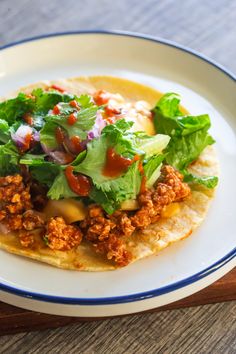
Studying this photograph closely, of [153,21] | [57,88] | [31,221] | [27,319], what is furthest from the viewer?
[153,21]

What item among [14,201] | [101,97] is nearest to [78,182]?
[14,201]

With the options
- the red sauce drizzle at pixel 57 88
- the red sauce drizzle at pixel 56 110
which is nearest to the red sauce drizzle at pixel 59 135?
the red sauce drizzle at pixel 56 110

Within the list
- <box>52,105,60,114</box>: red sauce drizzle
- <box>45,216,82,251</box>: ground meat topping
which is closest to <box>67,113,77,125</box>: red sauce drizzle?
<box>52,105,60,114</box>: red sauce drizzle

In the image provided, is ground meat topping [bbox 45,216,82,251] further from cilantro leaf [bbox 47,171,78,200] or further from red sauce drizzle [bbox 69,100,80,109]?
red sauce drizzle [bbox 69,100,80,109]

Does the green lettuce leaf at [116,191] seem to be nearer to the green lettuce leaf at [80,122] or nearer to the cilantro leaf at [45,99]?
the green lettuce leaf at [80,122]

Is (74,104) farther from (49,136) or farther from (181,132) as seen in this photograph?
(181,132)

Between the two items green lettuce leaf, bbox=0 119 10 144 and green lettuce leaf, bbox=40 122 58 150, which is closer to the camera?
green lettuce leaf, bbox=40 122 58 150

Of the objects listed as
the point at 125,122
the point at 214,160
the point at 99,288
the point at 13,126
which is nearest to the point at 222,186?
the point at 214,160
